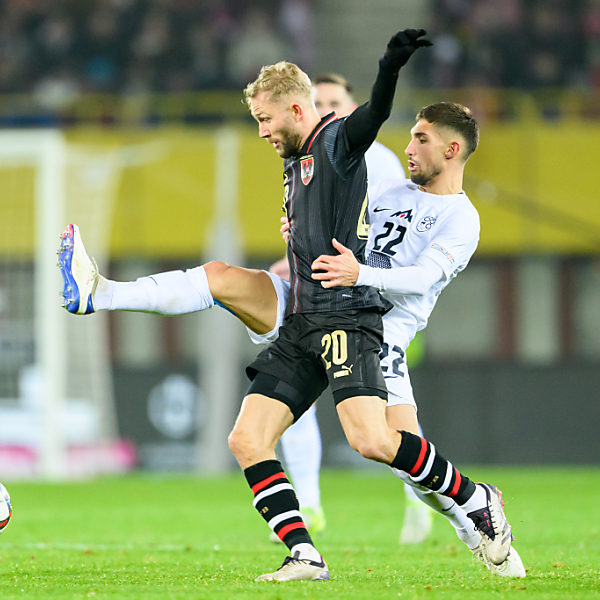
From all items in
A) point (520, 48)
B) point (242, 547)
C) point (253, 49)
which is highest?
point (253, 49)

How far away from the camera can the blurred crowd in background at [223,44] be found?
16375 mm

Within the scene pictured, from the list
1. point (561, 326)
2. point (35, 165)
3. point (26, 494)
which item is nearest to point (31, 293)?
point (35, 165)

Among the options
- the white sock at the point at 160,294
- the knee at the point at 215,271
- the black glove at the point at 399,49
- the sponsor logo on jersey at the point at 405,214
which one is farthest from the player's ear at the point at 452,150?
the white sock at the point at 160,294

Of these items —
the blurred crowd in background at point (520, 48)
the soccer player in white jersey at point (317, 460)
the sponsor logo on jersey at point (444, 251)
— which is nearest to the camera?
the sponsor logo on jersey at point (444, 251)

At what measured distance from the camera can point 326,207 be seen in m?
→ 4.40

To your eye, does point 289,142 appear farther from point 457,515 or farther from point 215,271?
point 457,515

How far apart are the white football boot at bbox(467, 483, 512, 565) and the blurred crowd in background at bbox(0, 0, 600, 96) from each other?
40.8ft

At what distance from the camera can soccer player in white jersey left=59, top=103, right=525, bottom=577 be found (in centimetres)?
434

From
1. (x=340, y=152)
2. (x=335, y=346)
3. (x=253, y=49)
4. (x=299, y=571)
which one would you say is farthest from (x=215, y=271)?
(x=253, y=49)

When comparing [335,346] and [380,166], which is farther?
[380,166]

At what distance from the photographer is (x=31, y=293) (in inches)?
484

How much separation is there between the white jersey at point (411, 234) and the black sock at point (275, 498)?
86cm

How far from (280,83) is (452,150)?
93cm

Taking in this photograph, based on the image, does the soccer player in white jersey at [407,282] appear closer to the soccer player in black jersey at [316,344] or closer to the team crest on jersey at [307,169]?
the soccer player in black jersey at [316,344]
